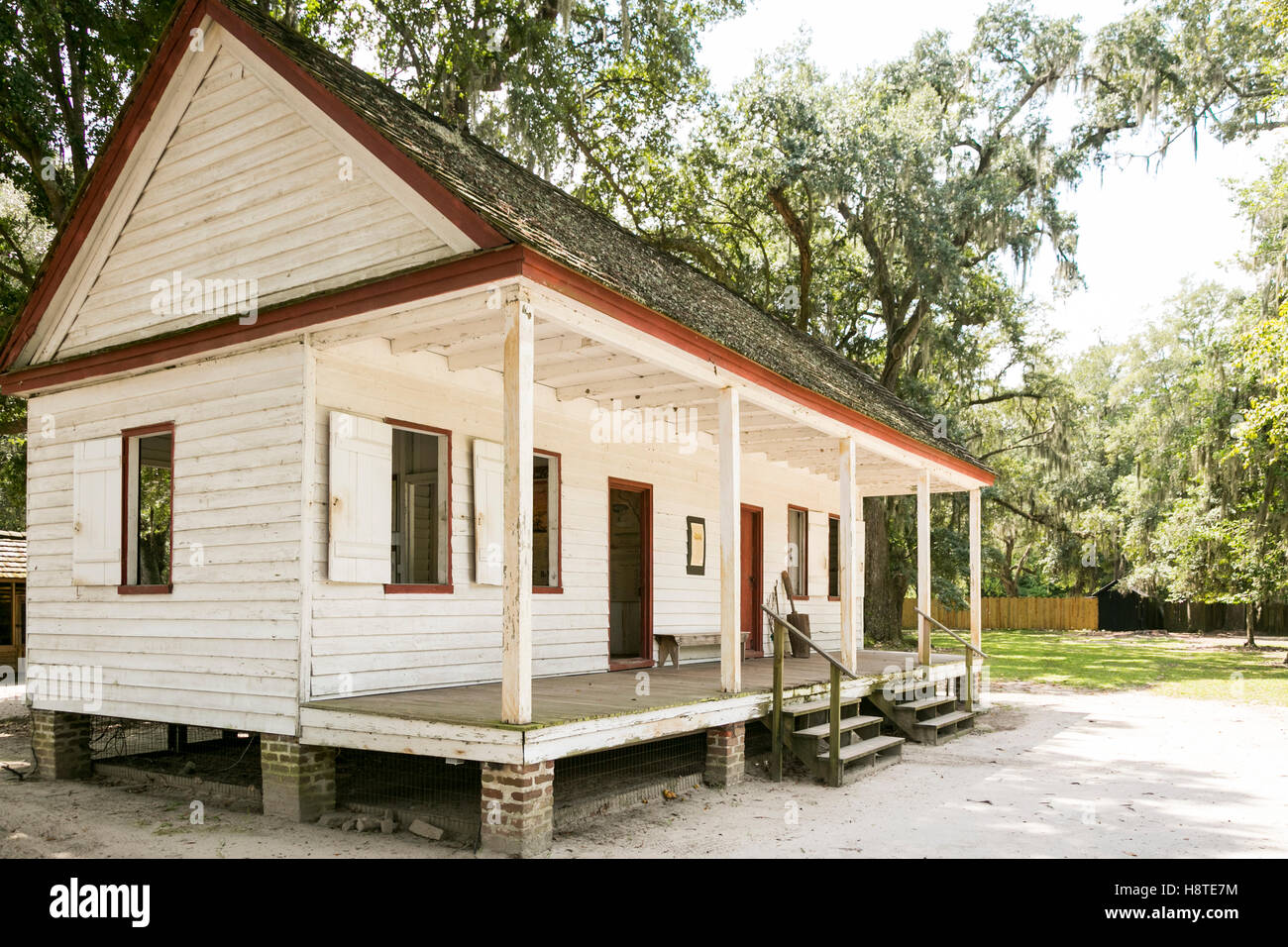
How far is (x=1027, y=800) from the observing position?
8.20m

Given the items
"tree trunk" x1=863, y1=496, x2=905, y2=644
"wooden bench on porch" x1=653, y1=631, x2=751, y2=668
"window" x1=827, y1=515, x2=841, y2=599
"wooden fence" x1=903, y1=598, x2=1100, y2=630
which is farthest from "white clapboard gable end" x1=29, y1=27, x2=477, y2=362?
"wooden fence" x1=903, y1=598, x2=1100, y2=630

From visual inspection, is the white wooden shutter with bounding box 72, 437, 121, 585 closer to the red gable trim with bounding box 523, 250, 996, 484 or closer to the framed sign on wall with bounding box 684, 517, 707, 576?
the red gable trim with bounding box 523, 250, 996, 484

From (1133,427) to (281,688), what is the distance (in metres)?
38.0

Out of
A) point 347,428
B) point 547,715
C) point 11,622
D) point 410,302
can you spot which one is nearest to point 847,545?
point 547,715

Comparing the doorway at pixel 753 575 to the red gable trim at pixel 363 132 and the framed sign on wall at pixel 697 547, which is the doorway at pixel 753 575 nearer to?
the framed sign on wall at pixel 697 547

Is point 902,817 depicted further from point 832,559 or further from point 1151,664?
point 1151,664

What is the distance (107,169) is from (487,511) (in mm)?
5069

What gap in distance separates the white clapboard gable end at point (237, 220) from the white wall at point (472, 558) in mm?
1028

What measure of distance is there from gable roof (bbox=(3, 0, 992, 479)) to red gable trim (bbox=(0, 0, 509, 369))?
0.09 feet

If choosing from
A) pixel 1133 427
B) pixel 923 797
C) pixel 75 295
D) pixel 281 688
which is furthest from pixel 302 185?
pixel 1133 427

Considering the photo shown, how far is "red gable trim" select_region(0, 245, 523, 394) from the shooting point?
261 inches

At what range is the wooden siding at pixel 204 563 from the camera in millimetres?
7789
